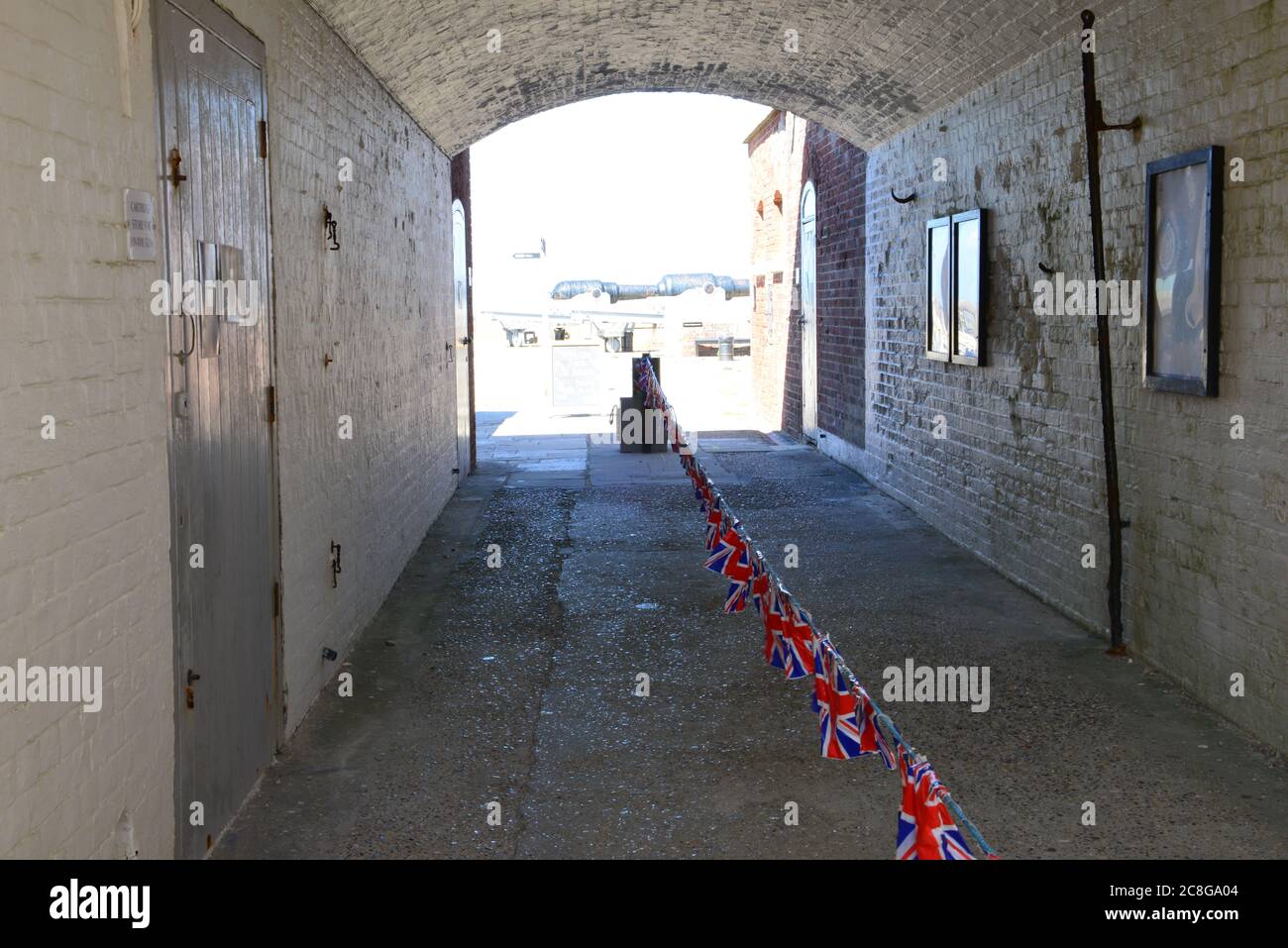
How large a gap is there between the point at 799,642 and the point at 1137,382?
275 centimetres

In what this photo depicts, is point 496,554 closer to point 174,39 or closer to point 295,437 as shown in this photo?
point 295,437

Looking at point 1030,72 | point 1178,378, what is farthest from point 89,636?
point 1030,72

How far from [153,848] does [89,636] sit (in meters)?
0.88

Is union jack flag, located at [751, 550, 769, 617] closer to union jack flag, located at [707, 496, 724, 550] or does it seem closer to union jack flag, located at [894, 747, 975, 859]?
union jack flag, located at [707, 496, 724, 550]

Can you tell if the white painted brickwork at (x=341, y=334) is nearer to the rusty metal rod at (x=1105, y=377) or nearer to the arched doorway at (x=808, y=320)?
the rusty metal rod at (x=1105, y=377)

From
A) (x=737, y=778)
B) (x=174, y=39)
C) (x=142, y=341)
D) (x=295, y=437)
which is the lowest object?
(x=737, y=778)

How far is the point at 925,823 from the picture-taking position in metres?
3.28

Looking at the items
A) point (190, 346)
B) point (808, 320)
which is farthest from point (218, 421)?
point (808, 320)

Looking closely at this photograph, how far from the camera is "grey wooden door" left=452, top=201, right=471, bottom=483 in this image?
14172 millimetres

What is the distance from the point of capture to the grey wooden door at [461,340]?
1417 cm

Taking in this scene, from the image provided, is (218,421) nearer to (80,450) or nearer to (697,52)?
(80,450)

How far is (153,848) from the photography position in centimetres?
410

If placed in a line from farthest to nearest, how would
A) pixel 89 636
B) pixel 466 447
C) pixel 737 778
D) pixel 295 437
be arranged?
1. pixel 466 447
2. pixel 295 437
3. pixel 737 778
4. pixel 89 636

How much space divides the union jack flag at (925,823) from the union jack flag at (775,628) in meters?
2.39
